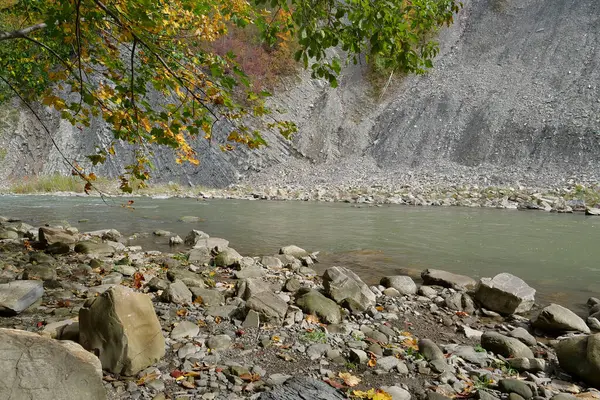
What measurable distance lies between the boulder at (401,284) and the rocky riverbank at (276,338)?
0.02m

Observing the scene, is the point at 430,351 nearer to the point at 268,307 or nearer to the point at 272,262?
the point at 268,307

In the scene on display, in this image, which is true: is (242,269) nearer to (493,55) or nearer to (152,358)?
(152,358)

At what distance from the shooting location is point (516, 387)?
10.0ft

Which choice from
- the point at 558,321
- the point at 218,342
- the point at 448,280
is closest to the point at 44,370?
the point at 218,342

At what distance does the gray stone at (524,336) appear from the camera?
13.7ft

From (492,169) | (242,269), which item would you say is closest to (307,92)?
(492,169)

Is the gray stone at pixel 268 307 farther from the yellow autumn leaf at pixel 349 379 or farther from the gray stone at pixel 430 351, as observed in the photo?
the gray stone at pixel 430 351

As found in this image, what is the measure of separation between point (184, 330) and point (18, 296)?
176cm

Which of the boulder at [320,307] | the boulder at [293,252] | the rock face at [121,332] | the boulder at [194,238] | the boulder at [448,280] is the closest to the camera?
the rock face at [121,332]

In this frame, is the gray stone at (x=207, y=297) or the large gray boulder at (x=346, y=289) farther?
the large gray boulder at (x=346, y=289)

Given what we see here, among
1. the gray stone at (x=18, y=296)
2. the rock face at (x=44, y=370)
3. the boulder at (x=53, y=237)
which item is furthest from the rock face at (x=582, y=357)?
the boulder at (x=53, y=237)

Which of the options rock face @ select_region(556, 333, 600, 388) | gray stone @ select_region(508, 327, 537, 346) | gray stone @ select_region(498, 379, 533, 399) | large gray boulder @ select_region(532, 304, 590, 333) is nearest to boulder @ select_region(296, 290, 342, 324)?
gray stone @ select_region(498, 379, 533, 399)

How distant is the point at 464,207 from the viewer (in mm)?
17016

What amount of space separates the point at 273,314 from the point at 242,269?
2327 millimetres
